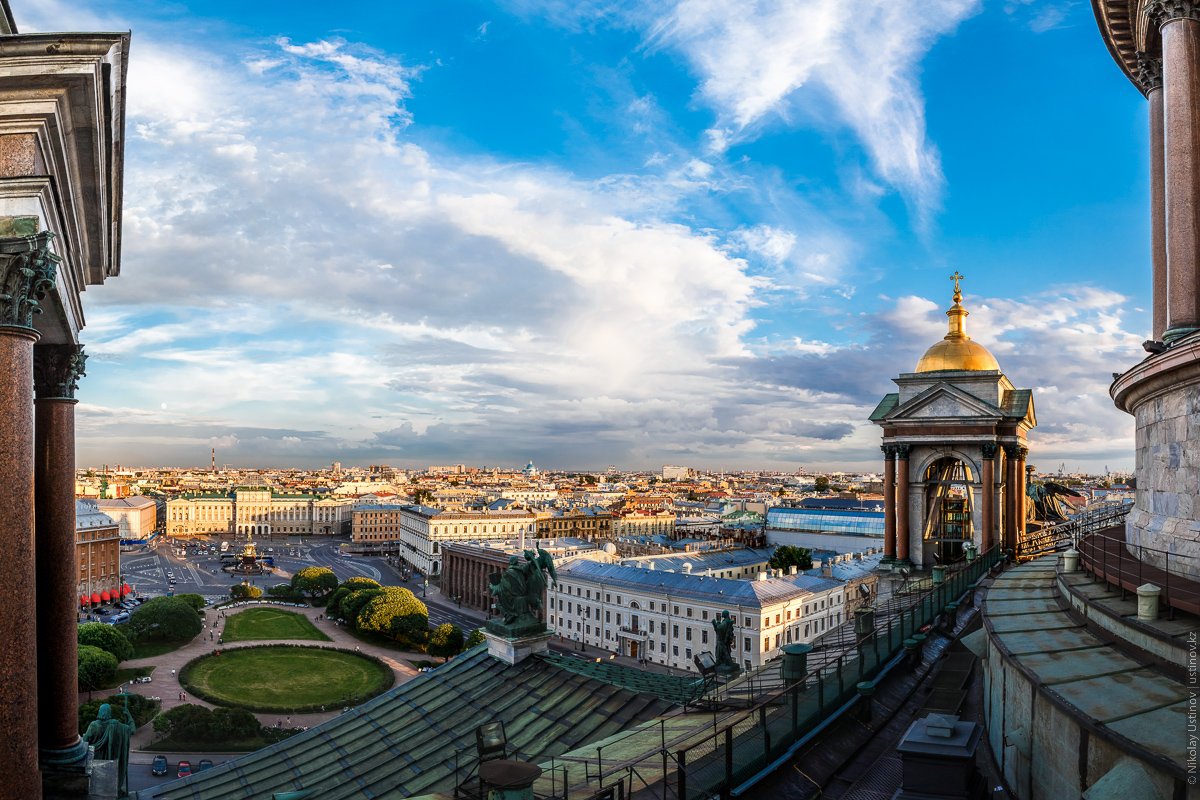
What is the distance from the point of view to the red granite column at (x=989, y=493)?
30797mm

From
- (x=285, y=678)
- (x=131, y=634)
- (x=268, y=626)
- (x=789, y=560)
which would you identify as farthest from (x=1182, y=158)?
(x=789, y=560)

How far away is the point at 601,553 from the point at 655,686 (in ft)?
225

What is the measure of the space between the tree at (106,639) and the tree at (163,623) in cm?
765

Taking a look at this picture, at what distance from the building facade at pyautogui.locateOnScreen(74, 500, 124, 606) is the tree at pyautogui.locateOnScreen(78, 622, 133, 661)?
29.3 metres

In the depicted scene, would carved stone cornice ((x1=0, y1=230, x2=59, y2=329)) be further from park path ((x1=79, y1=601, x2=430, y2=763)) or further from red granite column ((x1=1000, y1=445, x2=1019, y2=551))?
park path ((x1=79, y1=601, x2=430, y2=763))

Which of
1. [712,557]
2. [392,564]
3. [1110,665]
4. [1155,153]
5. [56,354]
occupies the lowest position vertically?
[392,564]

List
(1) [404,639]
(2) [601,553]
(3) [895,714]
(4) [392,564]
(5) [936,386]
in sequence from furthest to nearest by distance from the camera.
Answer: (4) [392,564] → (2) [601,553] → (1) [404,639] → (5) [936,386] → (3) [895,714]

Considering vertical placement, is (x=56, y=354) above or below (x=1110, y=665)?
above

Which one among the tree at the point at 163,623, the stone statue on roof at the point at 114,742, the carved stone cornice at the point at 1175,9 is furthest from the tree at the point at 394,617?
the carved stone cornice at the point at 1175,9

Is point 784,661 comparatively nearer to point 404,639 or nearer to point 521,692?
point 521,692

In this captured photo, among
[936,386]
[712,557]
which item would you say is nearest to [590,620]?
[712,557]

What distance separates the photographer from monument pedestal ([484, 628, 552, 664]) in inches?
610

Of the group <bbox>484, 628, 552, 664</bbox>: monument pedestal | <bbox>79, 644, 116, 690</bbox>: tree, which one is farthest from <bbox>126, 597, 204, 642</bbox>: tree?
<bbox>484, 628, 552, 664</bbox>: monument pedestal

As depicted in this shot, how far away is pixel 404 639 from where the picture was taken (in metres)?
69.0
